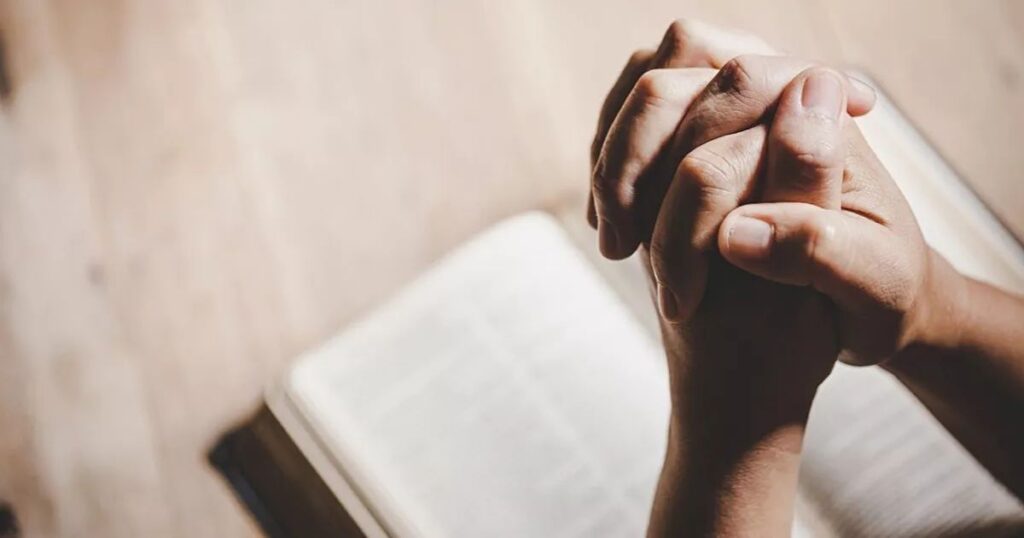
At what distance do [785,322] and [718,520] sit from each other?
139 mm

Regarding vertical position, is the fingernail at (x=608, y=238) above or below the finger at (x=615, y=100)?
below

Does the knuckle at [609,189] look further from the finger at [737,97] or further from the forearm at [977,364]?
the forearm at [977,364]

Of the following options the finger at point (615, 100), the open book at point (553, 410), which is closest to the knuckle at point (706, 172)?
the finger at point (615, 100)

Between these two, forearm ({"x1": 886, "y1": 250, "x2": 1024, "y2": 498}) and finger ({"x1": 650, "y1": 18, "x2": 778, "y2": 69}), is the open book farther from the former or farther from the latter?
finger ({"x1": 650, "y1": 18, "x2": 778, "y2": 69})

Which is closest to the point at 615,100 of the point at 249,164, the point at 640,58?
the point at 640,58

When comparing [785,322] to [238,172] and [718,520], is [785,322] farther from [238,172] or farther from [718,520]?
[238,172]

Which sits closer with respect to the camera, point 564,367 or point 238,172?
point 564,367

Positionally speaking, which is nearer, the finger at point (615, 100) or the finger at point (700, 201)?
the finger at point (700, 201)

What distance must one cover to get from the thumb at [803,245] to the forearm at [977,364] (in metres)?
0.12

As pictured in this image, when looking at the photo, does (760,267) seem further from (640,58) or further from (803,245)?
(640,58)

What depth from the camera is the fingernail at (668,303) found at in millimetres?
560

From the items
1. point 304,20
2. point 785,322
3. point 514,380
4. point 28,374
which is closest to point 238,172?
point 304,20

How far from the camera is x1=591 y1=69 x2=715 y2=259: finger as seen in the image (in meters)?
0.55

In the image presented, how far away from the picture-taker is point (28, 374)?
3.22 ft
